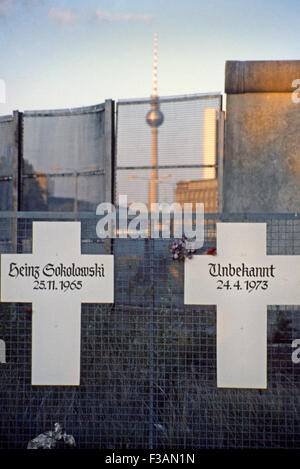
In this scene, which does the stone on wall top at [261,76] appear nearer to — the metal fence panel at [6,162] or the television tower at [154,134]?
the television tower at [154,134]

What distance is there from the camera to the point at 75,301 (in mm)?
4641

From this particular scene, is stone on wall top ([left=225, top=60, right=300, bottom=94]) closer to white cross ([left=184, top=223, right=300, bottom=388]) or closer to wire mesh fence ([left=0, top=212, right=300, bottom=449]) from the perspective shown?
wire mesh fence ([left=0, top=212, right=300, bottom=449])

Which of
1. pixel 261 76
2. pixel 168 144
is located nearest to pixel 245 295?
pixel 168 144

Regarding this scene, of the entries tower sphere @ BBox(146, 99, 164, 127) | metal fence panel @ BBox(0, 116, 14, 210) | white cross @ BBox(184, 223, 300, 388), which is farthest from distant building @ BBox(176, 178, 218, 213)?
white cross @ BBox(184, 223, 300, 388)

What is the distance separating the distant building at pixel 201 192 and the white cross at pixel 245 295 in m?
2.64

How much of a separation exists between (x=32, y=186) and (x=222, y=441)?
436 centimetres

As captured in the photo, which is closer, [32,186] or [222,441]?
[222,441]

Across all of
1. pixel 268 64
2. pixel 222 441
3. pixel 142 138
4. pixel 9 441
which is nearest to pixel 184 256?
pixel 222 441

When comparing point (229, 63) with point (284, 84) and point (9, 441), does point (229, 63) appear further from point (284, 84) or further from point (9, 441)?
point (9, 441)

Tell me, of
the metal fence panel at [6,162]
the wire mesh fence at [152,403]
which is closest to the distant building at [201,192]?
the wire mesh fence at [152,403]

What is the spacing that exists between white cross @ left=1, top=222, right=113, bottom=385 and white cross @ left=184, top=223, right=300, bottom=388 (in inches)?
35.9

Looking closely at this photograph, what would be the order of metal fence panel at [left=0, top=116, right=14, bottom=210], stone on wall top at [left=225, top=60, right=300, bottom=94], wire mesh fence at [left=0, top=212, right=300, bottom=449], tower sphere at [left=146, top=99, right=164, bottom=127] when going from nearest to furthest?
wire mesh fence at [left=0, top=212, right=300, bottom=449]
stone on wall top at [left=225, top=60, right=300, bottom=94]
tower sphere at [left=146, top=99, right=164, bottom=127]
metal fence panel at [left=0, top=116, right=14, bottom=210]

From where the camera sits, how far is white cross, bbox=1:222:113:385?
4.64 m

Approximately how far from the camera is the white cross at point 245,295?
14.8 ft
